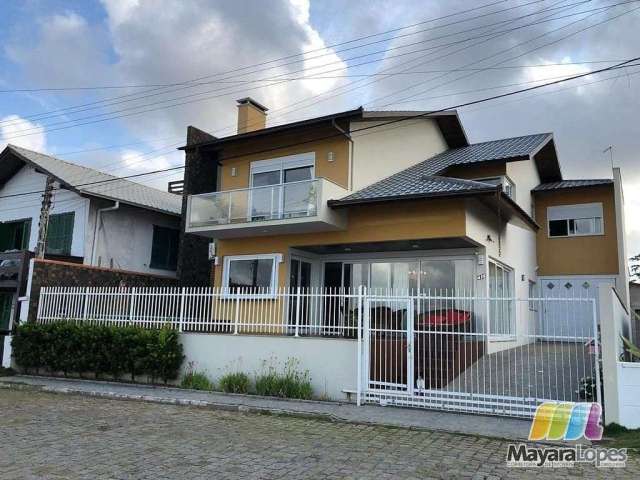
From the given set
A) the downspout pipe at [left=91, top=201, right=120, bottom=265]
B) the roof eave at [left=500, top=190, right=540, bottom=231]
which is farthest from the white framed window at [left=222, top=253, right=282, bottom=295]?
the roof eave at [left=500, top=190, right=540, bottom=231]

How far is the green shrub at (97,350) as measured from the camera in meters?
11.9

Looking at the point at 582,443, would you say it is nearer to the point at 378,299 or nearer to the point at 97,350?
the point at 378,299

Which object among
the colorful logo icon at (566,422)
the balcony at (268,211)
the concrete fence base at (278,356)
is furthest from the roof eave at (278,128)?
the colorful logo icon at (566,422)

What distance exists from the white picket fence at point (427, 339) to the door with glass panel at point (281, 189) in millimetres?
3314

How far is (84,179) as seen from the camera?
19.3 meters

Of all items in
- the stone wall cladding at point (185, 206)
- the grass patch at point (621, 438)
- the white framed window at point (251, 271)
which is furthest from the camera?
the stone wall cladding at point (185, 206)

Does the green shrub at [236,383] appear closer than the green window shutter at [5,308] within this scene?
Yes

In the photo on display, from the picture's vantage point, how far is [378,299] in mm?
10031

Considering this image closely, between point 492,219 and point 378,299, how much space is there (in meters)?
6.69

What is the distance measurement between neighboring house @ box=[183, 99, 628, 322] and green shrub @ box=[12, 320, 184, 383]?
439 cm

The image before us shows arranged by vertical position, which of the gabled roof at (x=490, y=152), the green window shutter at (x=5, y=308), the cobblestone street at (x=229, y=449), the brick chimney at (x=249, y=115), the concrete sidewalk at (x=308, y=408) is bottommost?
the cobblestone street at (x=229, y=449)

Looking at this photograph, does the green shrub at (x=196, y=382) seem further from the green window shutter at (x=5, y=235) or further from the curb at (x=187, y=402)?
the green window shutter at (x=5, y=235)

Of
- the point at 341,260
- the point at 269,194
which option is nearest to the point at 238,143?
the point at 269,194

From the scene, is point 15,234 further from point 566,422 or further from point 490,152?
point 566,422
